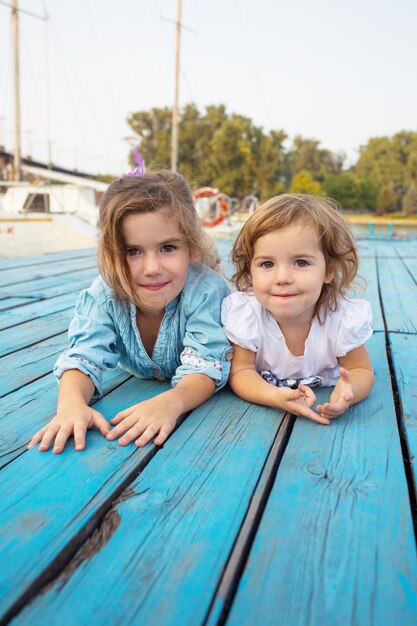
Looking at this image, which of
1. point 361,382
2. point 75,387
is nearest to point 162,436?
point 75,387

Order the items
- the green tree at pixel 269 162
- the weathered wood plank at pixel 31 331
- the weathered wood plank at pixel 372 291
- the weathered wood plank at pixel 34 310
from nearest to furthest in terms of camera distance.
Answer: the weathered wood plank at pixel 31 331, the weathered wood plank at pixel 34 310, the weathered wood plank at pixel 372 291, the green tree at pixel 269 162

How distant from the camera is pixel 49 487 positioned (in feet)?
4.04

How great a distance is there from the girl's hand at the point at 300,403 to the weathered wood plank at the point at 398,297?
1.41m

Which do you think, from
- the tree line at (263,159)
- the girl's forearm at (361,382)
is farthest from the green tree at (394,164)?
the girl's forearm at (361,382)

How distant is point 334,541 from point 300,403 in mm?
613

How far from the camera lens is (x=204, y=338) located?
6.23 ft

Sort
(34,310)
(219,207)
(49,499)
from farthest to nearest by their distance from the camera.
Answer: (219,207) → (34,310) → (49,499)

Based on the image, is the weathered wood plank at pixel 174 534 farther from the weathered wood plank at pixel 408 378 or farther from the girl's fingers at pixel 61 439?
the weathered wood plank at pixel 408 378

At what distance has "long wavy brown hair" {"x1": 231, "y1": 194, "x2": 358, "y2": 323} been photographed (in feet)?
5.83

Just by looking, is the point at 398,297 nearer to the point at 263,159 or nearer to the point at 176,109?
the point at 176,109

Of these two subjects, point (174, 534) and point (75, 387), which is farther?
point (75, 387)

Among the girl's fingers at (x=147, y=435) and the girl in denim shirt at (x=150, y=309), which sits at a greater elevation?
the girl in denim shirt at (x=150, y=309)

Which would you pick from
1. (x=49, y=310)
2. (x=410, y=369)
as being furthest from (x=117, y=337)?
(x=49, y=310)

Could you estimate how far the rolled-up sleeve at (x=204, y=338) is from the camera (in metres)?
1.86
